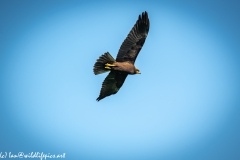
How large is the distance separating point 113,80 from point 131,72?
90 cm

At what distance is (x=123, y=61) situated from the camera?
555 inches

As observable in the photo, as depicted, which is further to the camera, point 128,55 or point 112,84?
point 112,84

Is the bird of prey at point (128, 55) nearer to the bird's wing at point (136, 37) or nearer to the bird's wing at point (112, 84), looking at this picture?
the bird's wing at point (136, 37)

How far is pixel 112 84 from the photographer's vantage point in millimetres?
14852

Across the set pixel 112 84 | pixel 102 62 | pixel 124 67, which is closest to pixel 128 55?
pixel 124 67

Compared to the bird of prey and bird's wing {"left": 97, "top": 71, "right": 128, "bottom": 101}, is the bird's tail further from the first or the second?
bird's wing {"left": 97, "top": 71, "right": 128, "bottom": 101}

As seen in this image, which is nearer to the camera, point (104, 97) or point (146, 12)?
point (146, 12)

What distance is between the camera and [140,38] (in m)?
13.7

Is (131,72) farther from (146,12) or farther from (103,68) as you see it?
(146,12)

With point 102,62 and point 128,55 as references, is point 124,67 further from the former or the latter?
point 102,62

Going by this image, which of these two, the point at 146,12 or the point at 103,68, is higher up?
the point at 146,12

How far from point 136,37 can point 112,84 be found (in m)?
2.13

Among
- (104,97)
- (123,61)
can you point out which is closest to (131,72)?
(123,61)

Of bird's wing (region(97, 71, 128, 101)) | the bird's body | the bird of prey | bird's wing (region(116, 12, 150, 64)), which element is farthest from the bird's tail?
bird's wing (region(97, 71, 128, 101))
